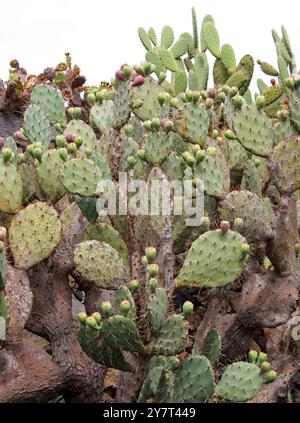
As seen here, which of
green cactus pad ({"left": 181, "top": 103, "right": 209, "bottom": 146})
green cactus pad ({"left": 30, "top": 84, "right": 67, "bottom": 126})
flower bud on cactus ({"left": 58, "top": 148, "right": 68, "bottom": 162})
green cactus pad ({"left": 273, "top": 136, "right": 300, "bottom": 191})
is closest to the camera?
flower bud on cactus ({"left": 58, "top": 148, "right": 68, "bottom": 162})

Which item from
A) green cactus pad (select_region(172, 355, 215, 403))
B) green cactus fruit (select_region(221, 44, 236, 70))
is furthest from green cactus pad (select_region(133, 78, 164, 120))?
green cactus fruit (select_region(221, 44, 236, 70))

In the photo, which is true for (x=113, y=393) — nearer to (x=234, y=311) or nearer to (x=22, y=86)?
(x=234, y=311)

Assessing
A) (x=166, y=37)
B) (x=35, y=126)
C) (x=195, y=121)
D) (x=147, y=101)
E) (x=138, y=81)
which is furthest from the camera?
(x=166, y=37)

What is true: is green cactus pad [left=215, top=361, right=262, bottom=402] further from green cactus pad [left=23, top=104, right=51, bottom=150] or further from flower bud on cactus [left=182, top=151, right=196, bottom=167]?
green cactus pad [left=23, top=104, right=51, bottom=150]

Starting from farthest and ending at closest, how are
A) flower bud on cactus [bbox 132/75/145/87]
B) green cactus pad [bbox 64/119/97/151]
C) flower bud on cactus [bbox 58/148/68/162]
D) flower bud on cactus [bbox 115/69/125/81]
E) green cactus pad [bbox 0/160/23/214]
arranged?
green cactus pad [bbox 64/119/97/151] < flower bud on cactus [bbox 132/75/145/87] < flower bud on cactus [bbox 115/69/125/81] < flower bud on cactus [bbox 58/148/68/162] < green cactus pad [bbox 0/160/23/214]

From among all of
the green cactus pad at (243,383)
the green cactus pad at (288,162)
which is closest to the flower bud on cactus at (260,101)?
the green cactus pad at (288,162)

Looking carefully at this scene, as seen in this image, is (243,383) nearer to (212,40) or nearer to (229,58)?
(229,58)

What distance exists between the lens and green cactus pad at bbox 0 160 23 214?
13.9ft

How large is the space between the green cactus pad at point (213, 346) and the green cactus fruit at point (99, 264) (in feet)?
1.93

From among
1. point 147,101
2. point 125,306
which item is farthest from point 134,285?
point 147,101

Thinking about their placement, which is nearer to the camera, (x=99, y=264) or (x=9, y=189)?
(x=99, y=264)

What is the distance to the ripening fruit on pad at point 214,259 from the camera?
3955 mm

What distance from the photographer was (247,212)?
14.4 feet

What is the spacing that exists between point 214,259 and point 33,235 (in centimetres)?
101
